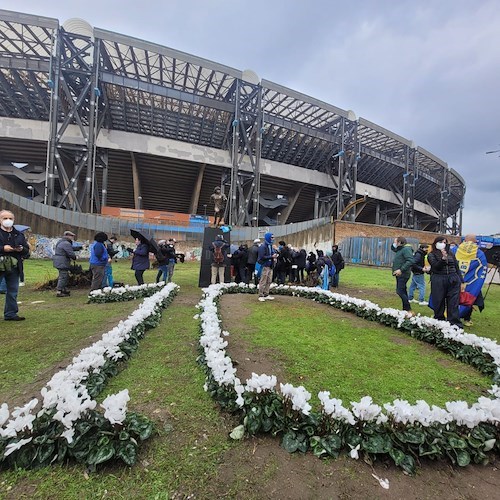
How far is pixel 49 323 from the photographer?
5.32 m

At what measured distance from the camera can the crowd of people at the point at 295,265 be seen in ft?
16.9

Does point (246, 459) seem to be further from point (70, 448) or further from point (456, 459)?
point (456, 459)

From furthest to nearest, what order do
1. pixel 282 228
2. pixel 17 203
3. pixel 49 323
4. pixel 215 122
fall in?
pixel 215 122, pixel 282 228, pixel 17 203, pixel 49 323

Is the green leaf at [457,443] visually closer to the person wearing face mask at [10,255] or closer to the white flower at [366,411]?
the white flower at [366,411]

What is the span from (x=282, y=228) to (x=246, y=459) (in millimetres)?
22662

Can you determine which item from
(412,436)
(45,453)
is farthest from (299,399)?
(45,453)

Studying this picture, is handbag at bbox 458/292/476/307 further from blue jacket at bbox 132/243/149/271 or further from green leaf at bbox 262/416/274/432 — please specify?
blue jacket at bbox 132/243/149/271

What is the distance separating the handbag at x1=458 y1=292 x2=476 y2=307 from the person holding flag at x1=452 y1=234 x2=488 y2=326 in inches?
2.1

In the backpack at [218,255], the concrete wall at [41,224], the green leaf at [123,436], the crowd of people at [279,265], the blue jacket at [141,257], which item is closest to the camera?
the green leaf at [123,436]

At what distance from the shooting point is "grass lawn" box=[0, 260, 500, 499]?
1883mm

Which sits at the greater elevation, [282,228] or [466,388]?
[282,228]

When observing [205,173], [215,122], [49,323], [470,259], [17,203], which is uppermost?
[215,122]

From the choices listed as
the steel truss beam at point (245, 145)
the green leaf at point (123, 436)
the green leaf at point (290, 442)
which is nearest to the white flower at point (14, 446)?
the green leaf at point (123, 436)

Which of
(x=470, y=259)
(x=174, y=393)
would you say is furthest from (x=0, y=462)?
(x=470, y=259)
